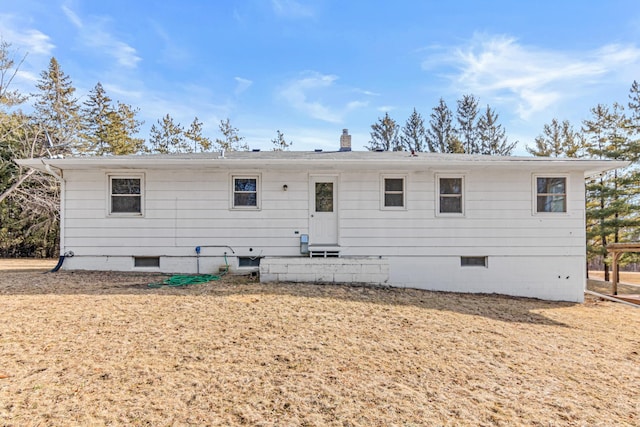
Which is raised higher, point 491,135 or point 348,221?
point 491,135

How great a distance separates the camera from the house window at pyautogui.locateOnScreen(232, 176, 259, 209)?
8.27 meters

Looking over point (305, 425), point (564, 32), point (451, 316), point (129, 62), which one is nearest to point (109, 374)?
point (305, 425)

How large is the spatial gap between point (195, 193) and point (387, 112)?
69.0ft

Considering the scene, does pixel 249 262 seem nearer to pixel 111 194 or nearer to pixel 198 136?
pixel 111 194

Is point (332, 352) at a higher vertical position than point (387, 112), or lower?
lower

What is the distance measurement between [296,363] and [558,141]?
19.0 metres

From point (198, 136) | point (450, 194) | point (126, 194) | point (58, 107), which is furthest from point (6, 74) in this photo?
point (450, 194)

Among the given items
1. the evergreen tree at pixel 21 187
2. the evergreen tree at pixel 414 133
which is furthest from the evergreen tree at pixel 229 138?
the evergreen tree at pixel 414 133

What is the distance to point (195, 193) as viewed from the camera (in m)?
8.18

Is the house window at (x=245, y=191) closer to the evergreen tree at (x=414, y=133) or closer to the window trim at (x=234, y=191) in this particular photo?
the window trim at (x=234, y=191)

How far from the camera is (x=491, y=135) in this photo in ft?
79.4

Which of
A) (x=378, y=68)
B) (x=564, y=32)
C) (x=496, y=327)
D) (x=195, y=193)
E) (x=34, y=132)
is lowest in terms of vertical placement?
(x=496, y=327)

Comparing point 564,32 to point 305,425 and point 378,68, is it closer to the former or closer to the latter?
point 378,68

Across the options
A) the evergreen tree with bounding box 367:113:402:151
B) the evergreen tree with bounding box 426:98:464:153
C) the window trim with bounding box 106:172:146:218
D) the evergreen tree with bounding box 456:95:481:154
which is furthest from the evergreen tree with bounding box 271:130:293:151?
the window trim with bounding box 106:172:146:218
